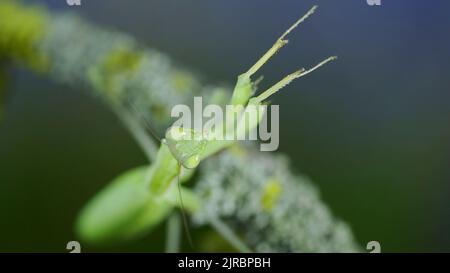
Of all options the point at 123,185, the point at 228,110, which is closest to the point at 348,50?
the point at 228,110

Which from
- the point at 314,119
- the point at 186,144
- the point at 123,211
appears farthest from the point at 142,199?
the point at 314,119

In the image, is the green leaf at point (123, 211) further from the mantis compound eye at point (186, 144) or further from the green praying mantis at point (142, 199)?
the mantis compound eye at point (186, 144)

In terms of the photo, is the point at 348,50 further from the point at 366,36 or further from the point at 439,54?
the point at 439,54

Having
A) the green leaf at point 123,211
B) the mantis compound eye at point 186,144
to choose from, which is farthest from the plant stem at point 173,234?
the mantis compound eye at point 186,144

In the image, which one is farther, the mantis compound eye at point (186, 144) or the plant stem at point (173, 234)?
the plant stem at point (173, 234)

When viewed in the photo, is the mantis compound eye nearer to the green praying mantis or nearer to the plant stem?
the green praying mantis
